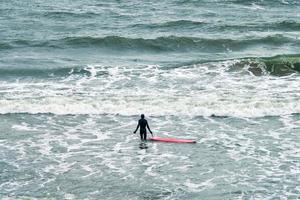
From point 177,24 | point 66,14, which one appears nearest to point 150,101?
point 177,24

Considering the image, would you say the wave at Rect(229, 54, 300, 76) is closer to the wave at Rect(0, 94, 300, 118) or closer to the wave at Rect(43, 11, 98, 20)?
the wave at Rect(0, 94, 300, 118)

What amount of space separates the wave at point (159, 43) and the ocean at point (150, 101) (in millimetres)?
79

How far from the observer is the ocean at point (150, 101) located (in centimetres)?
2329

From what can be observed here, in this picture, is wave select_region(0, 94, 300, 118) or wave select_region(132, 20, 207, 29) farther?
wave select_region(132, 20, 207, 29)

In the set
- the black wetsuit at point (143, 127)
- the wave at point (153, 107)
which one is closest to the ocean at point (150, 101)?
the wave at point (153, 107)

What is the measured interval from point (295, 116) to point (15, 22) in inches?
1123

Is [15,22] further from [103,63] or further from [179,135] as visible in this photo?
[179,135]

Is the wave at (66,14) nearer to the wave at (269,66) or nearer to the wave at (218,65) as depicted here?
the wave at (218,65)

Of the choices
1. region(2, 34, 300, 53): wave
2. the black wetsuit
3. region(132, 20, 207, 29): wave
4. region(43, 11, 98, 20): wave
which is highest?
region(43, 11, 98, 20): wave

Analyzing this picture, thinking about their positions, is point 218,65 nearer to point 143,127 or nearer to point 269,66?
point 269,66

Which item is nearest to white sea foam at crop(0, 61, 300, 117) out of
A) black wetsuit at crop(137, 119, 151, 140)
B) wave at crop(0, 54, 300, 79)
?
wave at crop(0, 54, 300, 79)

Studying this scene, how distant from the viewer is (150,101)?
32781mm

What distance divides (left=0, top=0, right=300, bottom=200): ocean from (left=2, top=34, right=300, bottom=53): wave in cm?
8

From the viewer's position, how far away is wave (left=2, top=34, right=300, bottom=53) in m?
45.0
